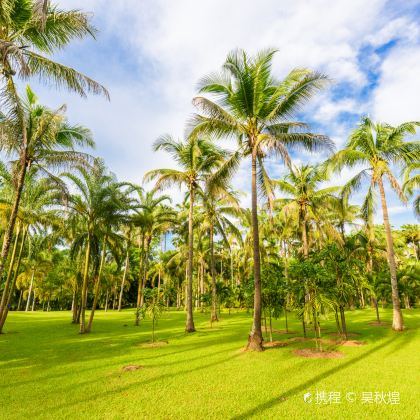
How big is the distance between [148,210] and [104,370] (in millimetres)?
16166

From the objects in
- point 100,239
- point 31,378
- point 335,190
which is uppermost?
point 335,190

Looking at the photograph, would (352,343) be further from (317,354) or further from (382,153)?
(382,153)

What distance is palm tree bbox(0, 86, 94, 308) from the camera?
11578 mm

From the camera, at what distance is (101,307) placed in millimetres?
62531

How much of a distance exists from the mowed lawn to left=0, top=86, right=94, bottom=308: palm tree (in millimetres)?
4757

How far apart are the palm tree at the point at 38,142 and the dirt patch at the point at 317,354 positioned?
38.4ft

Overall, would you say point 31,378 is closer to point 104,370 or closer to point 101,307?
point 104,370

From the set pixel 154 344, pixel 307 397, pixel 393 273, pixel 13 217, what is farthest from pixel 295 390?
pixel 393 273

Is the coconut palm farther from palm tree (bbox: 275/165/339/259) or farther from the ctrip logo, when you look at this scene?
palm tree (bbox: 275/165/339/259)

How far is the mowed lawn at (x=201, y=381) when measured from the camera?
21.2 feet

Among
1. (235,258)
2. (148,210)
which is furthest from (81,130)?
(235,258)

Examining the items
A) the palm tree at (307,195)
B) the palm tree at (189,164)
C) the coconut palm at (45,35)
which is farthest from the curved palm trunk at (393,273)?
the coconut palm at (45,35)

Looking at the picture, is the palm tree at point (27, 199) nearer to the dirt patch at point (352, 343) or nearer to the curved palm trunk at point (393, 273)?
the dirt patch at point (352, 343)

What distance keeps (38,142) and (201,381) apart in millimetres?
11299
